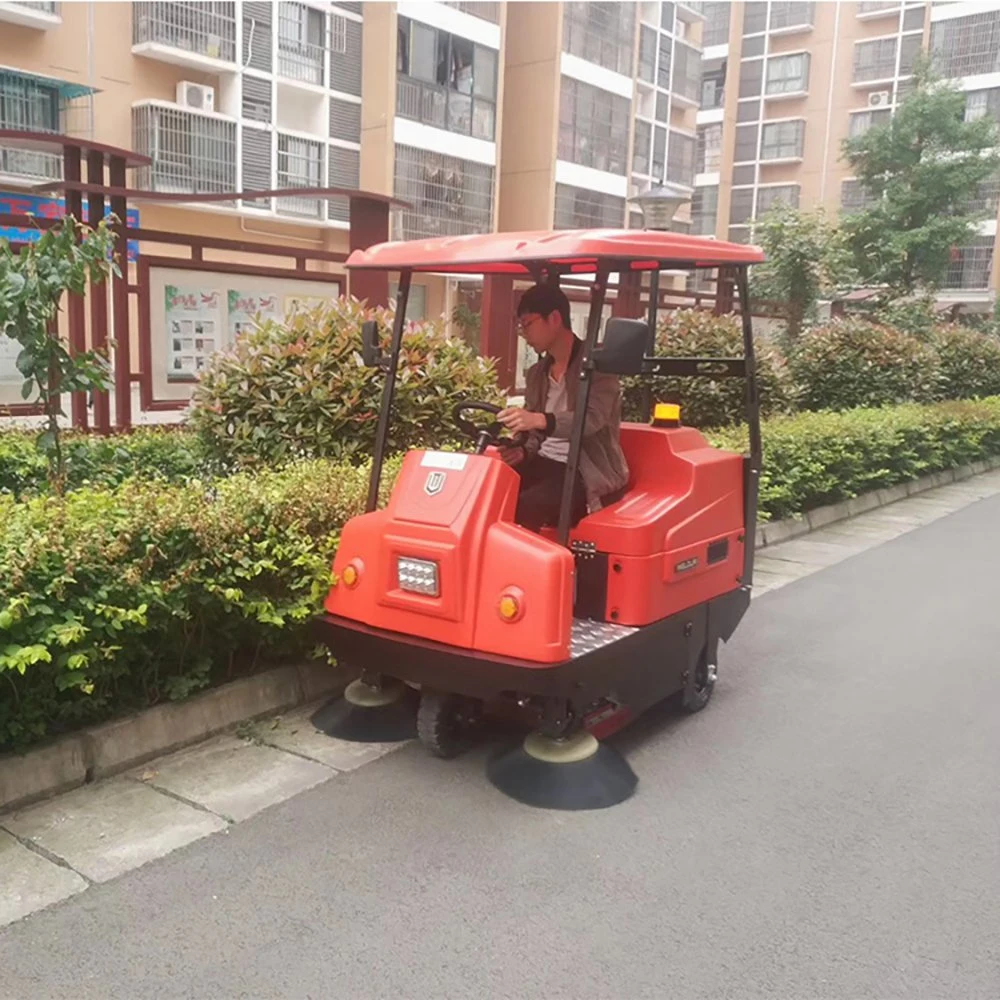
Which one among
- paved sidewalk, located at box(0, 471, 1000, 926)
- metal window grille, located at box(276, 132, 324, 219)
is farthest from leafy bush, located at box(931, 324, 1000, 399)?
metal window grille, located at box(276, 132, 324, 219)

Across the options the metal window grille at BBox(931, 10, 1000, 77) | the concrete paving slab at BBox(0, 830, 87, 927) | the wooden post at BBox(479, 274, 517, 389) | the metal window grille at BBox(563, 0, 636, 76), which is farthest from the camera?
the metal window grille at BBox(931, 10, 1000, 77)

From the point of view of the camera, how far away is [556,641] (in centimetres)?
359

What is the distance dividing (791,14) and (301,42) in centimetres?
2576

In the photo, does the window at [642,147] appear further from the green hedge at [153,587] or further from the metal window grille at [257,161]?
the green hedge at [153,587]

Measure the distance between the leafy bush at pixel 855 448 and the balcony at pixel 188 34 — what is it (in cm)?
1763

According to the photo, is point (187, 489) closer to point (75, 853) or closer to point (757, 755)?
point (75, 853)

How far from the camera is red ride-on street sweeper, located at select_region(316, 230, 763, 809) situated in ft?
11.9

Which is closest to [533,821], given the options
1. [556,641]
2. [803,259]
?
[556,641]

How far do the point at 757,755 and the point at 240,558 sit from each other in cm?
228

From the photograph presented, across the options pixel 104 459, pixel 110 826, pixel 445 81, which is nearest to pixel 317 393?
pixel 104 459

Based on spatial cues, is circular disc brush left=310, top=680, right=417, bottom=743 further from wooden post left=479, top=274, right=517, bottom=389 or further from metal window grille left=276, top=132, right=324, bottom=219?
metal window grille left=276, top=132, right=324, bottom=219

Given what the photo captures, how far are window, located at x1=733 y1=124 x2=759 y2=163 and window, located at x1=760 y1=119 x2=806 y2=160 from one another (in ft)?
1.15

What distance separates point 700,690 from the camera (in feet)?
15.4

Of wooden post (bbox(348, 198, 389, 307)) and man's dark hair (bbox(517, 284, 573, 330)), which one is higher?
wooden post (bbox(348, 198, 389, 307))
